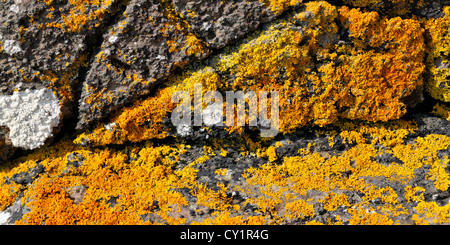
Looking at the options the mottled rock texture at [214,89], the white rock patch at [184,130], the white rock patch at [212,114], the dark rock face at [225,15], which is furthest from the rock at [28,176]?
the dark rock face at [225,15]

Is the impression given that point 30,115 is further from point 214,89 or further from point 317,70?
point 317,70

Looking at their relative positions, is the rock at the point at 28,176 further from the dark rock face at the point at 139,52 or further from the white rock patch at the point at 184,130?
the white rock patch at the point at 184,130

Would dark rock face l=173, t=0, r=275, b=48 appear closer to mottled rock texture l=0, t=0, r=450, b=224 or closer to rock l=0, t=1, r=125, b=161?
mottled rock texture l=0, t=0, r=450, b=224

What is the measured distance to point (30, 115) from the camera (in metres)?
2.92

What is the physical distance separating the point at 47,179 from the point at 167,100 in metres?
1.24

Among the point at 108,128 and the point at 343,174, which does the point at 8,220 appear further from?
the point at 343,174

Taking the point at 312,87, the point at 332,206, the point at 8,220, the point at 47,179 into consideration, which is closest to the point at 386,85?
the point at 312,87

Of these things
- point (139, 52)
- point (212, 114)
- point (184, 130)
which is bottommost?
point (184, 130)

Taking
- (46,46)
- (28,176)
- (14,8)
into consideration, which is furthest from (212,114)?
(14,8)

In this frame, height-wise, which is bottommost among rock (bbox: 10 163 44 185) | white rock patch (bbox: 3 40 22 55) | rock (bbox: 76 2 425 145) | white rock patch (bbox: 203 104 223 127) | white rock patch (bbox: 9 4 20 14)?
rock (bbox: 10 163 44 185)

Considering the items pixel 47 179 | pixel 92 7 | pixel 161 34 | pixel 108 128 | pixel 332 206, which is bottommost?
pixel 332 206

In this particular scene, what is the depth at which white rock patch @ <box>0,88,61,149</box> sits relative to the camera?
9.48 feet

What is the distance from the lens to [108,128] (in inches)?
118

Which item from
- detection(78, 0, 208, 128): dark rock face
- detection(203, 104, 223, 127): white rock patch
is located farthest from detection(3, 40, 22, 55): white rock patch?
detection(203, 104, 223, 127): white rock patch
